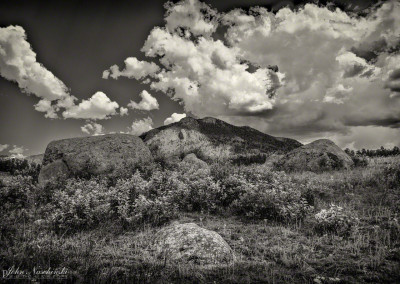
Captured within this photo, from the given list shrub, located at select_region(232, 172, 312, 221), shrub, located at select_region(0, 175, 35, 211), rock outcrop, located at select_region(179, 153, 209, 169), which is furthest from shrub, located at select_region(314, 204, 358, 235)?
shrub, located at select_region(0, 175, 35, 211)

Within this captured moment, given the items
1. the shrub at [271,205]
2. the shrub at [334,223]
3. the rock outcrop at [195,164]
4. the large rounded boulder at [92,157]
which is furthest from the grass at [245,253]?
the rock outcrop at [195,164]

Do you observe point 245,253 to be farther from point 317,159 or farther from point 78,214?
point 317,159

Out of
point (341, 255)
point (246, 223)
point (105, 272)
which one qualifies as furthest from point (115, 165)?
point (341, 255)

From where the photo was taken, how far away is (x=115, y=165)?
15.0 metres

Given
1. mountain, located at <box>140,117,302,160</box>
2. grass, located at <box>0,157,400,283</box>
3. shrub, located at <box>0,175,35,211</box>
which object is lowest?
grass, located at <box>0,157,400,283</box>

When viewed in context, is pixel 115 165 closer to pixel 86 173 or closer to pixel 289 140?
pixel 86 173

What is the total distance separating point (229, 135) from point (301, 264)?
10402cm

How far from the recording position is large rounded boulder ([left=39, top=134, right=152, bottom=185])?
47.3 feet

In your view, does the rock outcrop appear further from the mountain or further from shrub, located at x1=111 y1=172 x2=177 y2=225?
the mountain

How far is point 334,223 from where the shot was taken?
6.32m

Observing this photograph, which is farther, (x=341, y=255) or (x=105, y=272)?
(x=341, y=255)

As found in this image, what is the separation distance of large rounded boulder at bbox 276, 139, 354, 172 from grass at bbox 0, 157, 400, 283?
9.12 m

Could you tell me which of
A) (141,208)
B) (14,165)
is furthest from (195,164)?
(14,165)

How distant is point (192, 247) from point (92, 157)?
11891 mm
